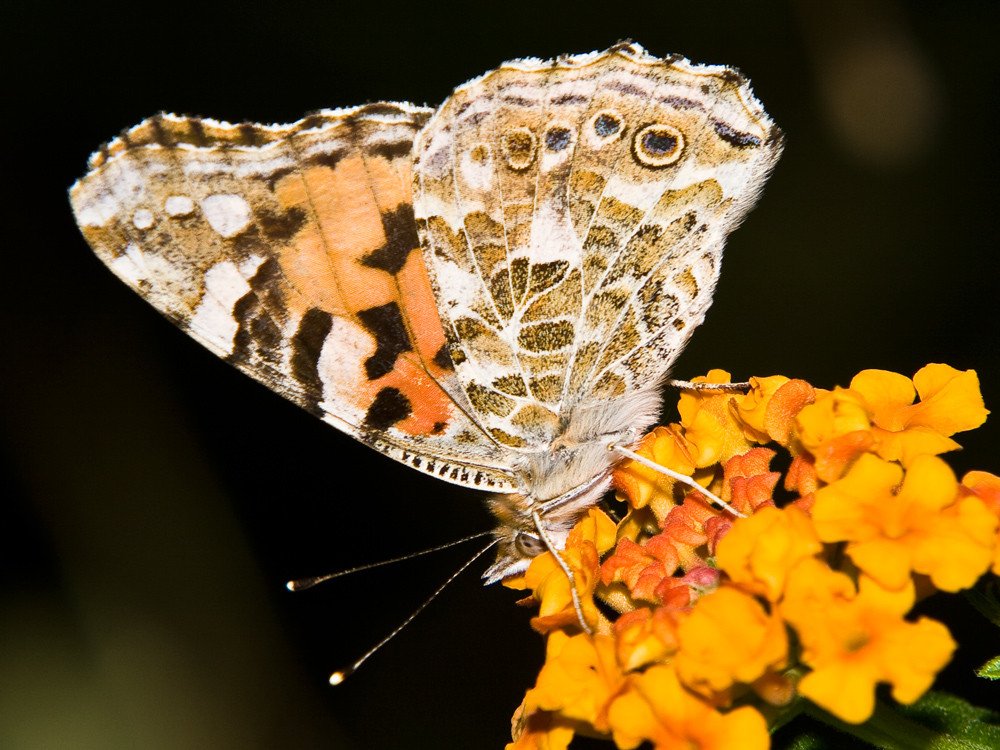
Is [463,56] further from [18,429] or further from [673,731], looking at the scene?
[673,731]

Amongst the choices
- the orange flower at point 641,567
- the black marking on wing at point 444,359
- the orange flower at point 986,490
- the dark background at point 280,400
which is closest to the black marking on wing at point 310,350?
the black marking on wing at point 444,359

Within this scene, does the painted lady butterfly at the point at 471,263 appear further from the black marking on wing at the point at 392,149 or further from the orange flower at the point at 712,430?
the orange flower at the point at 712,430

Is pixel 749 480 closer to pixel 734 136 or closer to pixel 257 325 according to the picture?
pixel 734 136

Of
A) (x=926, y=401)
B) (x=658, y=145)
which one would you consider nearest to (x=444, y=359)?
(x=658, y=145)

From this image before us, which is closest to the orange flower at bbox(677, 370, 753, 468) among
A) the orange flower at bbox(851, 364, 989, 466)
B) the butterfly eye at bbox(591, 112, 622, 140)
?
the orange flower at bbox(851, 364, 989, 466)

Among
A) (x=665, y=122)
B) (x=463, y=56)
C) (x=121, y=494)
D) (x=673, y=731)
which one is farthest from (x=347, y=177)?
(x=121, y=494)
